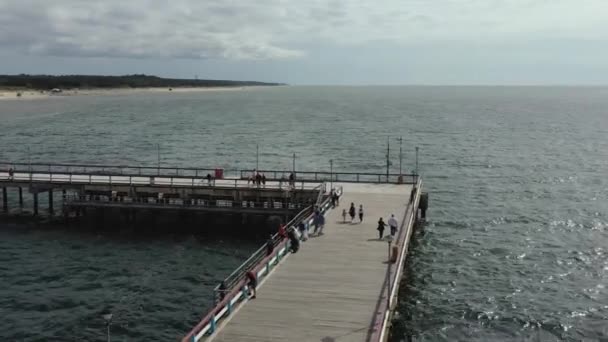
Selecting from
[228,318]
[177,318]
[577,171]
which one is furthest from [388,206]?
[577,171]

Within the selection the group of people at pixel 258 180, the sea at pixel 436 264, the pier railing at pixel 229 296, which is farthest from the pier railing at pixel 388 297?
the group of people at pixel 258 180

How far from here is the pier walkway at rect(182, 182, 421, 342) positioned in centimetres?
2114

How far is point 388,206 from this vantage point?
41.4 meters

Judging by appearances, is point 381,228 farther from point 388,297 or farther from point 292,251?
point 388,297

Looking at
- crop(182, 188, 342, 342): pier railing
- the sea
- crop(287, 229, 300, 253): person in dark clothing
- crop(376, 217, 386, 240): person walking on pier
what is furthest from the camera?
crop(376, 217, 386, 240): person walking on pier

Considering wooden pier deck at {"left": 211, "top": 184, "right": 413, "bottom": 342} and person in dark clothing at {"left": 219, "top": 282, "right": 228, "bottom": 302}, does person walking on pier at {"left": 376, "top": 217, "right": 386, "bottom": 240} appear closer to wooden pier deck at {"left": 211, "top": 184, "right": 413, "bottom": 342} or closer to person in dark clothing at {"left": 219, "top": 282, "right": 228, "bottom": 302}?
wooden pier deck at {"left": 211, "top": 184, "right": 413, "bottom": 342}

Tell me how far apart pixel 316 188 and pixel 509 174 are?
3613cm

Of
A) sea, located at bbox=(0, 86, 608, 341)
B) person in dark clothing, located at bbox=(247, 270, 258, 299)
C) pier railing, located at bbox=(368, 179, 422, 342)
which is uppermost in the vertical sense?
person in dark clothing, located at bbox=(247, 270, 258, 299)

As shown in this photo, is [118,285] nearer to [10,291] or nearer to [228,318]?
[10,291]

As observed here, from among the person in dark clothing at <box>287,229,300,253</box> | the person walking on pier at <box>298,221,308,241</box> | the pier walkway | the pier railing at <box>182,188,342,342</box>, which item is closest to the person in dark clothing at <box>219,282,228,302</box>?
the pier railing at <box>182,188,342,342</box>

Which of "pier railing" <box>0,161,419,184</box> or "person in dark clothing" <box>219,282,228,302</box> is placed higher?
"pier railing" <box>0,161,419,184</box>

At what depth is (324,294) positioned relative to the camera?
24.9m

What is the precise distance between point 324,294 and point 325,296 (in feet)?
0.73

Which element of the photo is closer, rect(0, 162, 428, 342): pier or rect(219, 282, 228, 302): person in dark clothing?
rect(0, 162, 428, 342): pier
